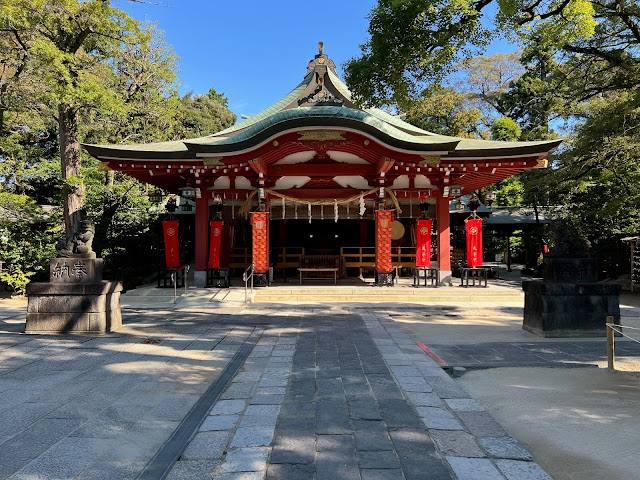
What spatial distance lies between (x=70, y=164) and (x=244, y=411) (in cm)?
1139

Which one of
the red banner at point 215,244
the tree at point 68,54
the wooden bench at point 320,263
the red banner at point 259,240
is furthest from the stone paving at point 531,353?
the tree at point 68,54

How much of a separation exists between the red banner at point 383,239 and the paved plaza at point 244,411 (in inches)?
234

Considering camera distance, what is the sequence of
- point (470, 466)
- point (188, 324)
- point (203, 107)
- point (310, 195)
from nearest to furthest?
point (470, 466) → point (188, 324) → point (310, 195) → point (203, 107)

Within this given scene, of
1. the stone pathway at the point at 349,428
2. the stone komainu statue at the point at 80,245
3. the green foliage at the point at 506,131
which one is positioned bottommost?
the stone pathway at the point at 349,428

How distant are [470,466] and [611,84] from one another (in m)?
13.3

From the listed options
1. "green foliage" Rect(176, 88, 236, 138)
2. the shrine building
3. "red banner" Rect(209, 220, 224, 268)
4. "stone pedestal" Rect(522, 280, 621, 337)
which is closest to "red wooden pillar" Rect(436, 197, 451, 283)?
the shrine building

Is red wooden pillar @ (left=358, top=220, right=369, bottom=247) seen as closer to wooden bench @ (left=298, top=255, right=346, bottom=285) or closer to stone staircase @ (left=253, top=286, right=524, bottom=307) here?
wooden bench @ (left=298, top=255, right=346, bottom=285)

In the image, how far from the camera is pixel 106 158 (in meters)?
11.4

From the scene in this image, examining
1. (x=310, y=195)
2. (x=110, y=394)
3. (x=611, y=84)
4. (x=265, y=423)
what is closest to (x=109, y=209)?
(x=310, y=195)

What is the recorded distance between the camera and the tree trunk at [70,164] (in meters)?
11.2

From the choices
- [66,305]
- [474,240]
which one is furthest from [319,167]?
[66,305]

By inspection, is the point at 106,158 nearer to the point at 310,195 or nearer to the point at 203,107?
the point at 310,195

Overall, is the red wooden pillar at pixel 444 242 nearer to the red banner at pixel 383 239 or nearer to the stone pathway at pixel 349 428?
the red banner at pixel 383 239

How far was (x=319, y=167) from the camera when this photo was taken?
1262 centimetres
